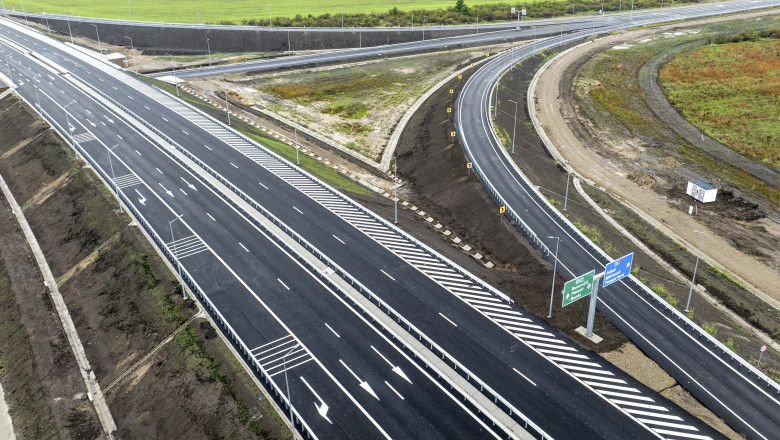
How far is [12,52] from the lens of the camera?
168m

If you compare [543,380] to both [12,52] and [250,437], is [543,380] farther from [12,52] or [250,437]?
[12,52]

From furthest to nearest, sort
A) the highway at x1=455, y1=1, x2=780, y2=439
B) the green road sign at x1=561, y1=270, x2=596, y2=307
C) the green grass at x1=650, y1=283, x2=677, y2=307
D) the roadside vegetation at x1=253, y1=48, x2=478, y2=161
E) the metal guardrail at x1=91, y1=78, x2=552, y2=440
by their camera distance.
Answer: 1. the roadside vegetation at x1=253, y1=48, x2=478, y2=161
2. the green grass at x1=650, y1=283, x2=677, y2=307
3. the green road sign at x1=561, y1=270, x2=596, y2=307
4. the highway at x1=455, y1=1, x2=780, y2=439
5. the metal guardrail at x1=91, y1=78, x2=552, y2=440

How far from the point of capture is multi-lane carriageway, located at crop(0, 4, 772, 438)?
156 feet

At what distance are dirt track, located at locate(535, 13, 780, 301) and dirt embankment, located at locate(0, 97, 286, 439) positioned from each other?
197 ft

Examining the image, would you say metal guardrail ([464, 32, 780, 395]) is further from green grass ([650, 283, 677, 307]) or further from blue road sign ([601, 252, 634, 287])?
blue road sign ([601, 252, 634, 287])

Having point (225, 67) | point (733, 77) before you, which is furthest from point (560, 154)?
point (225, 67)

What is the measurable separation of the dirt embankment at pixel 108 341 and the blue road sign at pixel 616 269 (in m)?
33.7

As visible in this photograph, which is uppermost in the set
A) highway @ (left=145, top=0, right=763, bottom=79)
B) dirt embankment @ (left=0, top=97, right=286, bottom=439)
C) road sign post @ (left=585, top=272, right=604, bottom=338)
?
highway @ (left=145, top=0, right=763, bottom=79)

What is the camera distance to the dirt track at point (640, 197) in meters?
72.1

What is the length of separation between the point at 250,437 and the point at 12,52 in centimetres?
17064

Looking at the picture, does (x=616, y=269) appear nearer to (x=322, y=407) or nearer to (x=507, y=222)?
(x=507, y=222)

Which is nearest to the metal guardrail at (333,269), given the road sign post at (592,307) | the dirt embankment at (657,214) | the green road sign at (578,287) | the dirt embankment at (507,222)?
the dirt embankment at (507,222)

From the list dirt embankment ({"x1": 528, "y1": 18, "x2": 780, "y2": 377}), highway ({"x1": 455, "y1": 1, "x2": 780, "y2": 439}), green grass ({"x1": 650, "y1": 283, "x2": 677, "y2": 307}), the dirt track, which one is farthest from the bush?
the dirt track

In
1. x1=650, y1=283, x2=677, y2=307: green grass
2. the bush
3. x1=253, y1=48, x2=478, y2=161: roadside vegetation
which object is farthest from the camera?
x1=253, y1=48, x2=478, y2=161: roadside vegetation
